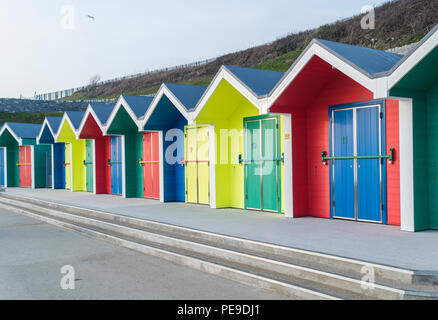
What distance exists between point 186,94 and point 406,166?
26.1ft

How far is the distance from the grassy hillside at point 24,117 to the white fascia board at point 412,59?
1869 inches

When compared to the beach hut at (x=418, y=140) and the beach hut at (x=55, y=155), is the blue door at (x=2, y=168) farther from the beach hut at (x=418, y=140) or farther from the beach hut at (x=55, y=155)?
the beach hut at (x=418, y=140)

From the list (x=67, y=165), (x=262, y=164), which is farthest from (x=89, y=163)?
(x=262, y=164)

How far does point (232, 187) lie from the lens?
13594 millimetres

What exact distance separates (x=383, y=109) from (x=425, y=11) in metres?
34.8

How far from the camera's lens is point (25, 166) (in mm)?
28609

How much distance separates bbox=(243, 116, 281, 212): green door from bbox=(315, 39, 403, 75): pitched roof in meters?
2.85

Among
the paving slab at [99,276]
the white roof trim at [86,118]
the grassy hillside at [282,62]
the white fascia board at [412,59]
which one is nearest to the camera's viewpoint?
the paving slab at [99,276]

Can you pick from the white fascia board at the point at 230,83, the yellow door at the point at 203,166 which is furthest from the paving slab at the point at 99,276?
the yellow door at the point at 203,166

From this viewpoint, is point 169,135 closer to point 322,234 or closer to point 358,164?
point 358,164

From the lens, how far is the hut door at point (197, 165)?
561 inches

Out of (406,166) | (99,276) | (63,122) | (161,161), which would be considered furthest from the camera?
(63,122)

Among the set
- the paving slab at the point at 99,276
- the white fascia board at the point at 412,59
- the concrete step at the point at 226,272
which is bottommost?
the paving slab at the point at 99,276
